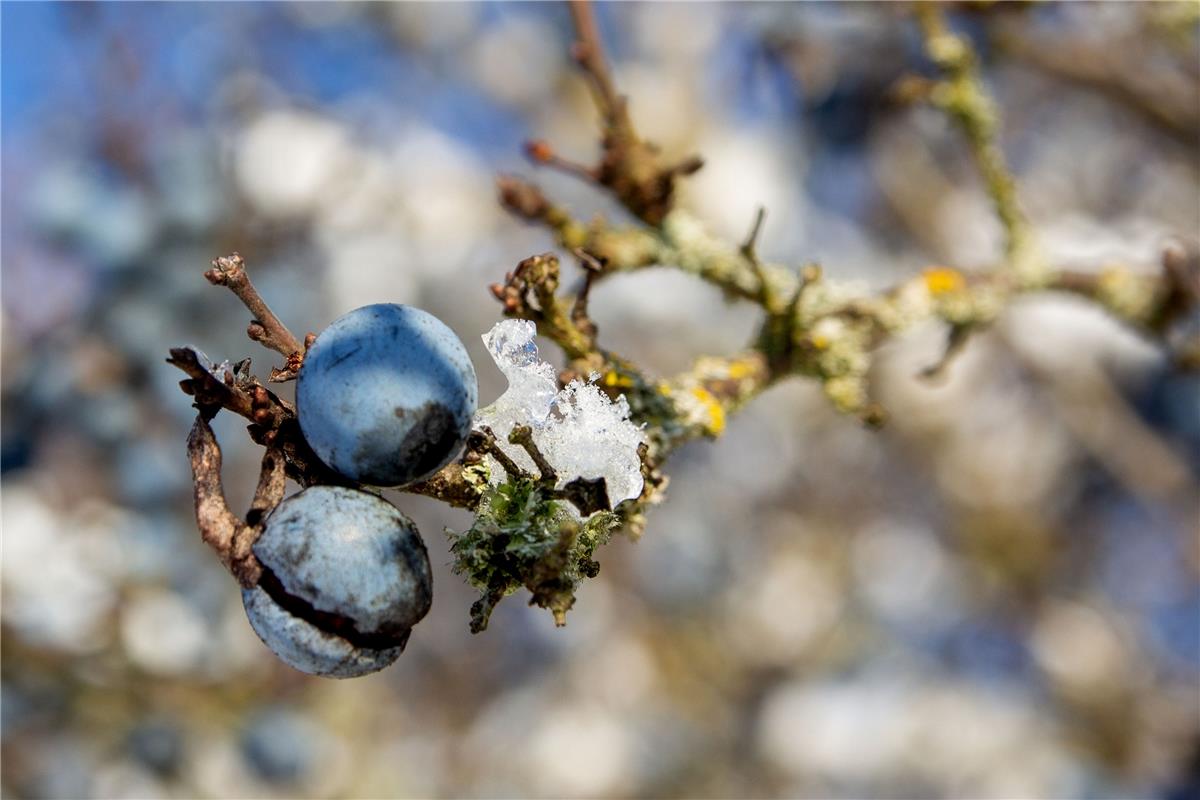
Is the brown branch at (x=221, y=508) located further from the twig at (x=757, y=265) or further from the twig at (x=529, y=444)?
the twig at (x=757, y=265)

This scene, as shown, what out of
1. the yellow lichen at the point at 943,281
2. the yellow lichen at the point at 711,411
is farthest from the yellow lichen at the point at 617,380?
the yellow lichen at the point at 943,281

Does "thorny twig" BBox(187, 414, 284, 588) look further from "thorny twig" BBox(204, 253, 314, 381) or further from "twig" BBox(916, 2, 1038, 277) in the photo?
"twig" BBox(916, 2, 1038, 277)

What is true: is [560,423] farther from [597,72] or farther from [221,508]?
[597,72]

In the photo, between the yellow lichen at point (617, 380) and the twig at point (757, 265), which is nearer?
the yellow lichen at point (617, 380)

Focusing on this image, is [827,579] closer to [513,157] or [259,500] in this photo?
[513,157]

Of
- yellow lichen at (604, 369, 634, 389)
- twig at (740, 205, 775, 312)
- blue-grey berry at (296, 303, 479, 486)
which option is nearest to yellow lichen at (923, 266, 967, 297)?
twig at (740, 205, 775, 312)

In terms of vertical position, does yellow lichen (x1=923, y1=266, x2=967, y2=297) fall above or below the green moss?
above

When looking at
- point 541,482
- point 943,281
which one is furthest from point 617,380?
point 943,281
